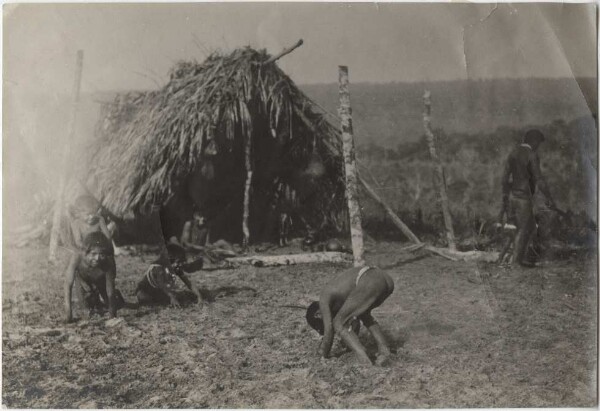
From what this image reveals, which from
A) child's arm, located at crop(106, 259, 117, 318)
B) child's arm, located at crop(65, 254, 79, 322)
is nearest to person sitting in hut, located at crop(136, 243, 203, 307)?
child's arm, located at crop(106, 259, 117, 318)

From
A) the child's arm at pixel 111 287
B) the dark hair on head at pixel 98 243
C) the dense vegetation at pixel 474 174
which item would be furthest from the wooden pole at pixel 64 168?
the dense vegetation at pixel 474 174

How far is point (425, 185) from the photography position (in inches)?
161

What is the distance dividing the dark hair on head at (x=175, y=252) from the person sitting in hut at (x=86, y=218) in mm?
307

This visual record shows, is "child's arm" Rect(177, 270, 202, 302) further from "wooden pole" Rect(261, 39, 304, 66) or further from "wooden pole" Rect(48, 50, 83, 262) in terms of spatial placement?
"wooden pole" Rect(261, 39, 304, 66)

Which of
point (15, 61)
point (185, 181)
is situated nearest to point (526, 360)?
point (185, 181)

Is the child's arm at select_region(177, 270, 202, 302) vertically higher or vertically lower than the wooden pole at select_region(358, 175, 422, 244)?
lower

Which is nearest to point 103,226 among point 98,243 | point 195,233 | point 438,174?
point 98,243

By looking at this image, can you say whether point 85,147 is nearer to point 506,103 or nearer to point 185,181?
point 185,181

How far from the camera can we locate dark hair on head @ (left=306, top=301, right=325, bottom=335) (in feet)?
12.6

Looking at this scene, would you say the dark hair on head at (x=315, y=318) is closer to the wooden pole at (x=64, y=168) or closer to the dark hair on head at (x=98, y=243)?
the dark hair on head at (x=98, y=243)

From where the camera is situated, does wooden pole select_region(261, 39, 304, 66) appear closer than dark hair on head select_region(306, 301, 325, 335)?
No

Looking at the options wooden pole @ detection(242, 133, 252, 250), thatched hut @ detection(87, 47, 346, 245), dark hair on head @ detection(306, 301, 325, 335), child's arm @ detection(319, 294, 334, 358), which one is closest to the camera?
child's arm @ detection(319, 294, 334, 358)

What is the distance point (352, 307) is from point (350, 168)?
3.04ft

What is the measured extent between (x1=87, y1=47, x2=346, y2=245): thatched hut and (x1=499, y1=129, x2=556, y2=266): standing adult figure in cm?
108
